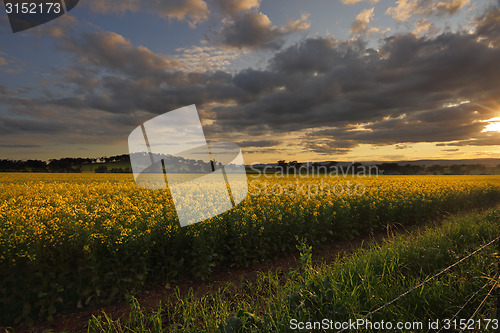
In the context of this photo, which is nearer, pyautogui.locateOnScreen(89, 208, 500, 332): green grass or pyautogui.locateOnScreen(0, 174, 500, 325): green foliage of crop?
pyautogui.locateOnScreen(89, 208, 500, 332): green grass

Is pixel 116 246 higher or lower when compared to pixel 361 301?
higher

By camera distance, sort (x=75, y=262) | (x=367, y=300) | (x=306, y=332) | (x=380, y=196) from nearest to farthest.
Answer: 1. (x=306, y=332)
2. (x=367, y=300)
3. (x=75, y=262)
4. (x=380, y=196)

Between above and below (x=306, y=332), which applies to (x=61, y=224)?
above

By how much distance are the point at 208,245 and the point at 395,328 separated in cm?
442

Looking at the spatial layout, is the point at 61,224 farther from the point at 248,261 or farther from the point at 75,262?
the point at 248,261

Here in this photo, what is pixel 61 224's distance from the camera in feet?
19.1

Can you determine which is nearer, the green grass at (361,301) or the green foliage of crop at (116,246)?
the green grass at (361,301)

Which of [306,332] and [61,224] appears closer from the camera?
[306,332]

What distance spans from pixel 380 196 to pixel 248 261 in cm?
811

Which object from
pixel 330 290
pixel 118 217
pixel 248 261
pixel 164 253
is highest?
pixel 118 217

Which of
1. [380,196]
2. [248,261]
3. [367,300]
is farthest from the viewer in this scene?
[380,196]

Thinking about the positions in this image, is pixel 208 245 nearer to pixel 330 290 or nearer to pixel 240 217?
pixel 240 217

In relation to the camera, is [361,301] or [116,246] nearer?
[361,301]

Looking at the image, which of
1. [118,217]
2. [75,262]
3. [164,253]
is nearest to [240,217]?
[164,253]
